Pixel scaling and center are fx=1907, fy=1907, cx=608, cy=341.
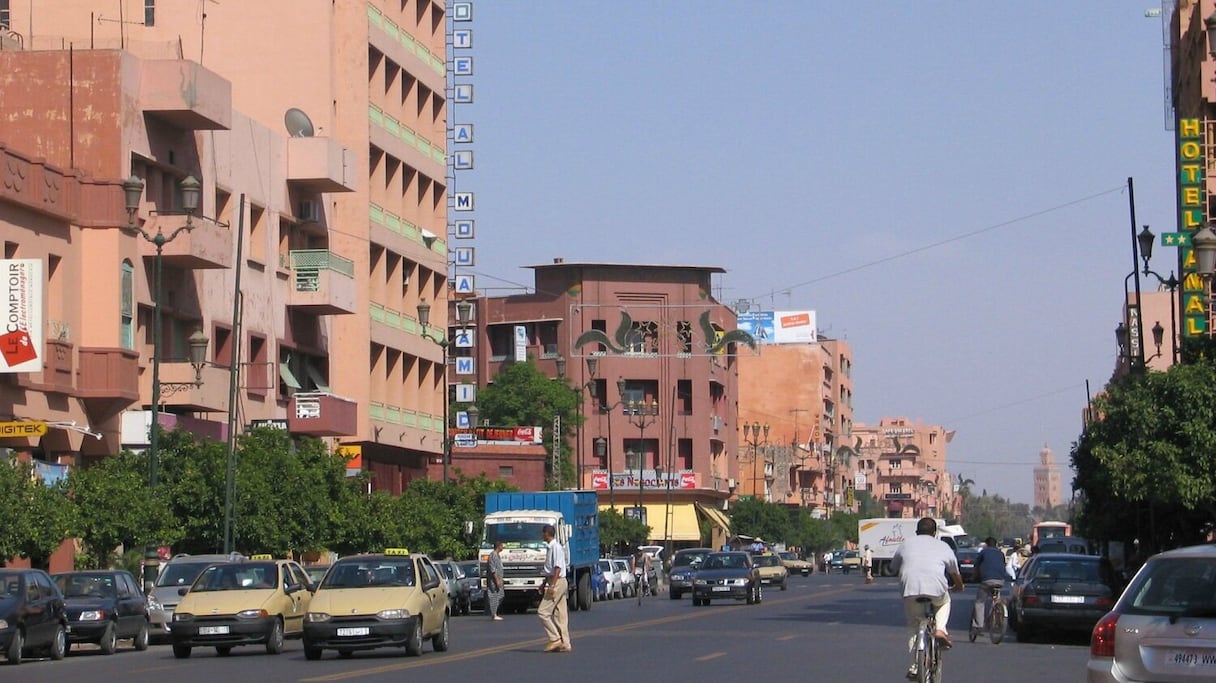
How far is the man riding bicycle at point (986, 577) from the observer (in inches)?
1309

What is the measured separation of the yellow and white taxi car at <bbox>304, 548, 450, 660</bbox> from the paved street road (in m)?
0.35

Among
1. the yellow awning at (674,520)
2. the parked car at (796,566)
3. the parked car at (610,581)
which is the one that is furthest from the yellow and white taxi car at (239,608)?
the yellow awning at (674,520)

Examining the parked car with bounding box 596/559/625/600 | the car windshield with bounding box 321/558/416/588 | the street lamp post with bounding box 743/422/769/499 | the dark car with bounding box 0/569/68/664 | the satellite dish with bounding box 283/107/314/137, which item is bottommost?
the parked car with bounding box 596/559/625/600

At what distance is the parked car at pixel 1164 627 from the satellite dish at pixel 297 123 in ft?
173

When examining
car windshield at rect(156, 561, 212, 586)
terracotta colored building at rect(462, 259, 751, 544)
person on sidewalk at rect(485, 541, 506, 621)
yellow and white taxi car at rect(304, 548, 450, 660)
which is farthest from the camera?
terracotta colored building at rect(462, 259, 751, 544)

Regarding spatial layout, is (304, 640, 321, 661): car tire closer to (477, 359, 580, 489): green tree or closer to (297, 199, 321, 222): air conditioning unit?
(297, 199, 321, 222): air conditioning unit

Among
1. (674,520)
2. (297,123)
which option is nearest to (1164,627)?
(297,123)

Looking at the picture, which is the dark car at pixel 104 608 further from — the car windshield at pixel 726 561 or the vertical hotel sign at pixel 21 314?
the car windshield at pixel 726 561

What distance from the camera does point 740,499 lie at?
137500mm

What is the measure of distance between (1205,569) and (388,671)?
42.5 ft

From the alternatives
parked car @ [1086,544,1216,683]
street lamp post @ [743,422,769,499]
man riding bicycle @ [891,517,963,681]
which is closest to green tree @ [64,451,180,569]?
man riding bicycle @ [891,517,963,681]

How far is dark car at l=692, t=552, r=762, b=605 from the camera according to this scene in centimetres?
5519

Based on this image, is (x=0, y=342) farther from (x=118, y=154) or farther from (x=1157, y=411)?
(x=1157, y=411)

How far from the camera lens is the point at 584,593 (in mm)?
54500
